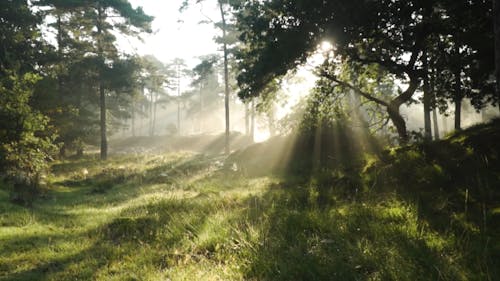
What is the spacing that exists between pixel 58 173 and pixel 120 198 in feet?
27.2

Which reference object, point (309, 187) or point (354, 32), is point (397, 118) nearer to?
point (354, 32)

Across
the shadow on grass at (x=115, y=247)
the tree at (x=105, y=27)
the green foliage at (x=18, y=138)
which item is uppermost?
the tree at (x=105, y=27)

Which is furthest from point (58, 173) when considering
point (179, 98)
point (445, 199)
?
point (179, 98)


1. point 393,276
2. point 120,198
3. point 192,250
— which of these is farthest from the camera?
point 120,198

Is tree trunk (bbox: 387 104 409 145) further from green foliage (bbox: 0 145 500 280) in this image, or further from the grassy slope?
green foliage (bbox: 0 145 500 280)

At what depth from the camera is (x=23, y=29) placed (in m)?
Result: 17.6

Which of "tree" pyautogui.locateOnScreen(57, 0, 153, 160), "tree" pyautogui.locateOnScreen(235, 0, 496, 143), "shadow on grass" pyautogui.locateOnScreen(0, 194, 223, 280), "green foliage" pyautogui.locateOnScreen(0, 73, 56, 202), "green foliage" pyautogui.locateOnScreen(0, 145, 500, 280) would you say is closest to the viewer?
"green foliage" pyautogui.locateOnScreen(0, 145, 500, 280)

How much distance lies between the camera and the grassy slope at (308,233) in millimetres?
3443

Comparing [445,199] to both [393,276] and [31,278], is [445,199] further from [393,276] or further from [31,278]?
[31,278]

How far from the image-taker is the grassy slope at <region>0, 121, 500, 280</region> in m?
3.44

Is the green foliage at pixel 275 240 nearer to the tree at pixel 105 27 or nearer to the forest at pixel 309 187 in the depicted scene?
the forest at pixel 309 187

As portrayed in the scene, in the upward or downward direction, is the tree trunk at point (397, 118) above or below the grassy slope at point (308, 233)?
above

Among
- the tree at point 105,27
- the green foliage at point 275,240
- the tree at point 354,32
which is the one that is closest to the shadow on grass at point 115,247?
the green foliage at point 275,240

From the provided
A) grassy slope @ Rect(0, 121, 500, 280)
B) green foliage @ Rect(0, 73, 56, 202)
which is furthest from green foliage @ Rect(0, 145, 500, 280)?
green foliage @ Rect(0, 73, 56, 202)
